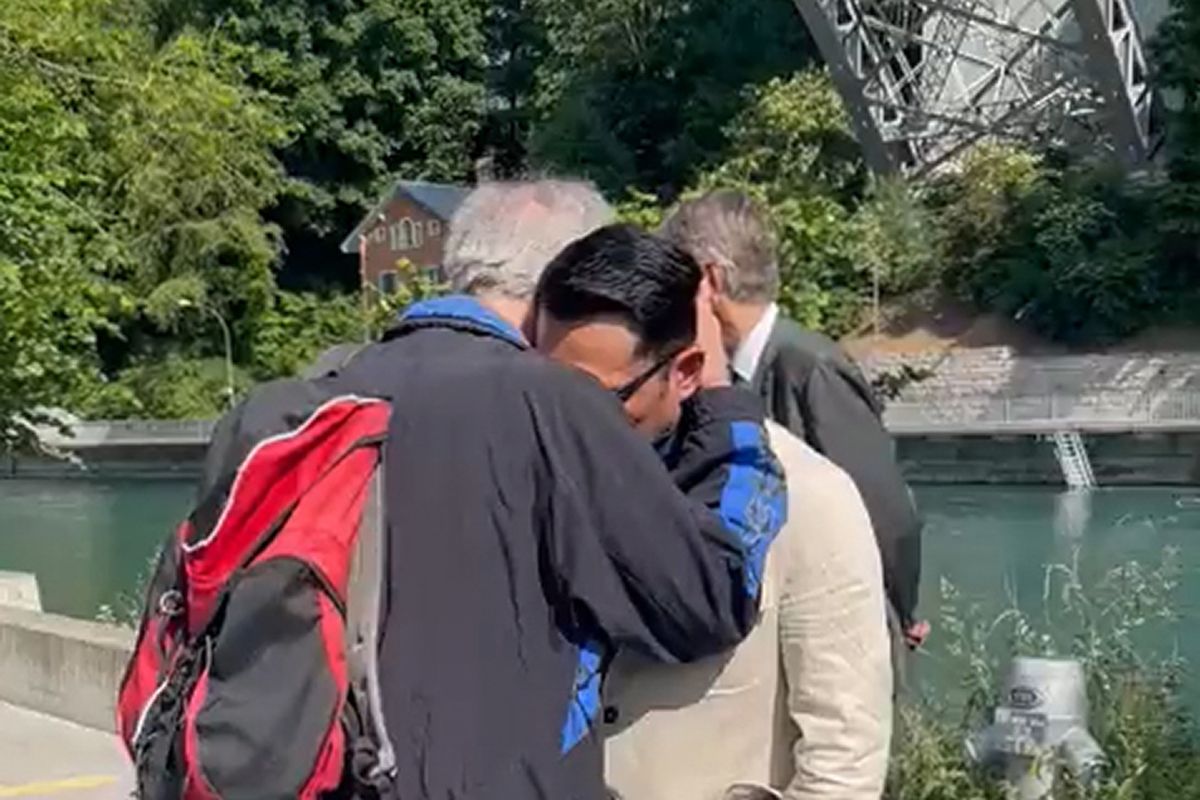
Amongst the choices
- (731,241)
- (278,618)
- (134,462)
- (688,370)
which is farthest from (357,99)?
(278,618)

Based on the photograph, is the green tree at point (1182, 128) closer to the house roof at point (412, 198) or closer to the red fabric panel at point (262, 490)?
the house roof at point (412, 198)

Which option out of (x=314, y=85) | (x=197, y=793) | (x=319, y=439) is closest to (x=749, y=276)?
(x=319, y=439)

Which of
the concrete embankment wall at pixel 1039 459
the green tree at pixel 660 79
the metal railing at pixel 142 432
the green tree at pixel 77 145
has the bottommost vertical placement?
the metal railing at pixel 142 432

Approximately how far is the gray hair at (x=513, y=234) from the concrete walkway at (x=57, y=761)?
13.6 ft

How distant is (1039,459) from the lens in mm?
28375

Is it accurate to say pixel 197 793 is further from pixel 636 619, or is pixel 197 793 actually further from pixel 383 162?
pixel 383 162

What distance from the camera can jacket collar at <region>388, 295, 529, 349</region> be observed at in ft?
6.67

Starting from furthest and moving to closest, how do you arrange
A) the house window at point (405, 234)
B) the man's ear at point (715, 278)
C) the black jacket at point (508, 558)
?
1. the house window at point (405, 234)
2. the man's ear at point (715, 278)
3. the black jacket at point (508, 558)

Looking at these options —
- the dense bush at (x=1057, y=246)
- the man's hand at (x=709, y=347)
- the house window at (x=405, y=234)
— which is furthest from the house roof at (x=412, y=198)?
the man's hand at (x=709, y=347)

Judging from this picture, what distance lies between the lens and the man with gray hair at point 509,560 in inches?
75.8

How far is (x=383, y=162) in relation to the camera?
44844 millimetres

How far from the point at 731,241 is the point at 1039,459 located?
86.9 feet

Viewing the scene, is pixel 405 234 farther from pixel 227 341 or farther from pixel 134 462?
pixel 134 462

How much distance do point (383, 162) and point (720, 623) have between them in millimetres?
43388
